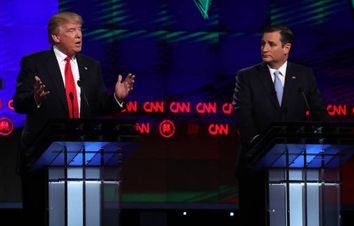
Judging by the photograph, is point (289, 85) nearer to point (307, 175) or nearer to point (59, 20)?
point (307, 175)

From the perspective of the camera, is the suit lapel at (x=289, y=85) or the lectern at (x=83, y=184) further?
the suit lapel at (x=289, y=85)

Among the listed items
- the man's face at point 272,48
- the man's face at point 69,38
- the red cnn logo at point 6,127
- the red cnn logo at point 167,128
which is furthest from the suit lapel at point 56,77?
the red cnn logo at point 167,128

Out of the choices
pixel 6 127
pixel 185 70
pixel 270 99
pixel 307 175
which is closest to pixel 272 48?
pixel 270 99

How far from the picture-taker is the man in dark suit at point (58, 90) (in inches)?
259

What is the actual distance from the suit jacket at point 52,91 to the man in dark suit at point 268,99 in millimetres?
863

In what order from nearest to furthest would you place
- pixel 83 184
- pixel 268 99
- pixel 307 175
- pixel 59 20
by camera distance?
pixel 83 184
pixel 307 175
pixel 59 20
pixel 268 99

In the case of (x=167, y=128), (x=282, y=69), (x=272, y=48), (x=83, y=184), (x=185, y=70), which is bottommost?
(x=83, y=184)

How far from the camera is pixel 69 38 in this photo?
6871 mm

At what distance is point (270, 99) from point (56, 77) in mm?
1390

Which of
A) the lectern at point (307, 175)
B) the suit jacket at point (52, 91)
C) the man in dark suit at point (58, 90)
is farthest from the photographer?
the suit jacket at point (52, 91)

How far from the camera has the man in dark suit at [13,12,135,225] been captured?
21.6 ft

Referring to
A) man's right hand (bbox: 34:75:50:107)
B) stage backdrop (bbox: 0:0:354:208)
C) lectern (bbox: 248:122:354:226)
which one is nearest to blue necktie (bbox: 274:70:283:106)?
lectern (bbox: 248:122:354:226)

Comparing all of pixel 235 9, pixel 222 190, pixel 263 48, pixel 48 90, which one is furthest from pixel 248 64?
pixel 48 90

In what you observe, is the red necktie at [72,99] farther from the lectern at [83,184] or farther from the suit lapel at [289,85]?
the suit lapel at [289,85]
